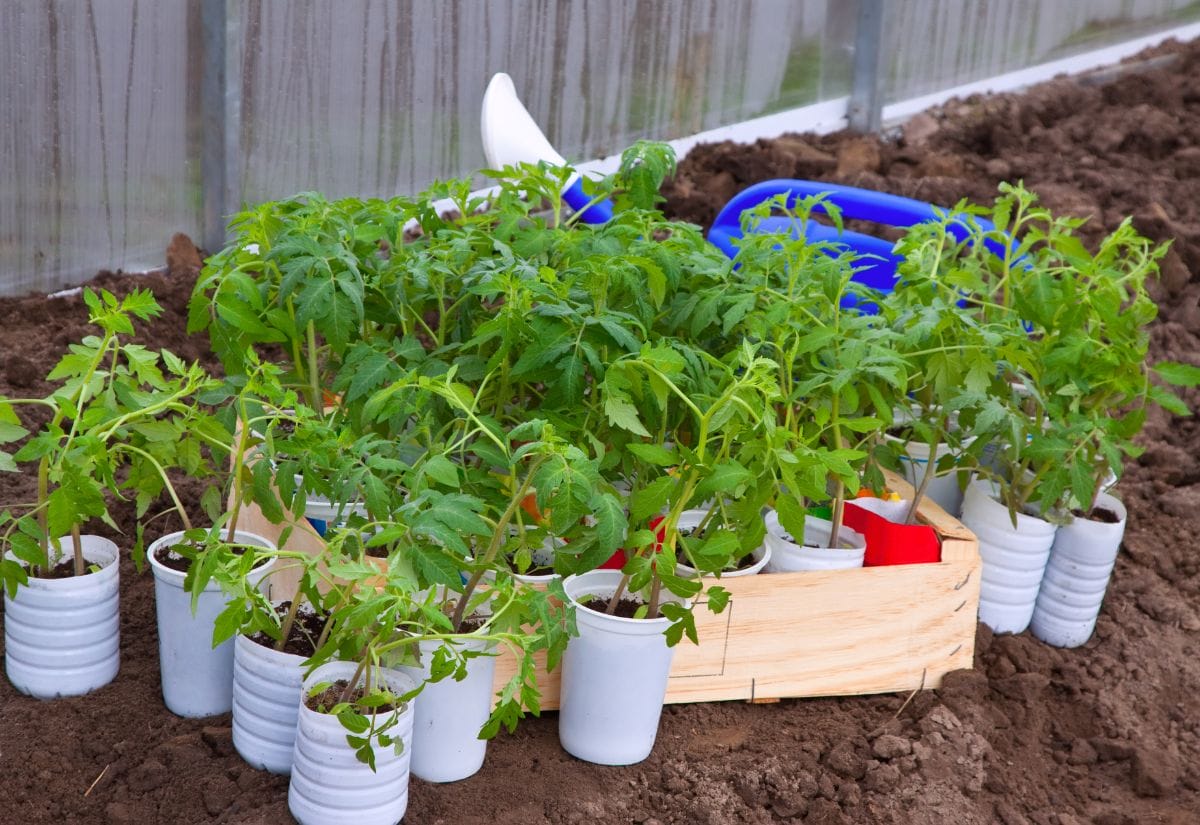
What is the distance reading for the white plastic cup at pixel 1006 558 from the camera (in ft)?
8.40

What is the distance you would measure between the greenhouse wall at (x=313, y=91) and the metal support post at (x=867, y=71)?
157 mm

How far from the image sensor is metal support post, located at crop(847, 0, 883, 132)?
556cm

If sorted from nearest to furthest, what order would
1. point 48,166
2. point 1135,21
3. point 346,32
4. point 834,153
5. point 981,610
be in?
point 981,610
point 48,166
point 346,32
point 834,153
point 1135,21

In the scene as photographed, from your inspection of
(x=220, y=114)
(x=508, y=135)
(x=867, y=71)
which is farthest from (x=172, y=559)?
(x=867, y=71)

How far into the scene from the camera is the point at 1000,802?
7.00 ft

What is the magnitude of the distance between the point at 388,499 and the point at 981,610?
1.37 metres

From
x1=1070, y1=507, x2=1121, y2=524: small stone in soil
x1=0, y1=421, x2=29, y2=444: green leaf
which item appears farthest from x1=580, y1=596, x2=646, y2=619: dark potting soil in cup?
x1=1070, y1=507, x2=1121, y2=524: small stone in soil

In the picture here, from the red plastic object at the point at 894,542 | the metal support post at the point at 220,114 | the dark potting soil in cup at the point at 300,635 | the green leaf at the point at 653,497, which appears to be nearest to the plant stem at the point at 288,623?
the dark potting soil in cup at the point at 300,635

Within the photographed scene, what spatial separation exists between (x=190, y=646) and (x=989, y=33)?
206 inches

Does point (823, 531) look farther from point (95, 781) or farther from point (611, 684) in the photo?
point (95, 781)

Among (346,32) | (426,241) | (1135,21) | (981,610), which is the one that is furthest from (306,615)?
(1135,21)

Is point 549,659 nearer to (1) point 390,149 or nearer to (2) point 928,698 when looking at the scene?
(2) point 928,698

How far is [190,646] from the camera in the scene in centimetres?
204

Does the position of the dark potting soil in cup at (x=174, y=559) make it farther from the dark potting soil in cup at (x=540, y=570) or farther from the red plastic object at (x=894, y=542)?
the red plastic object at (x=894, y=542)
